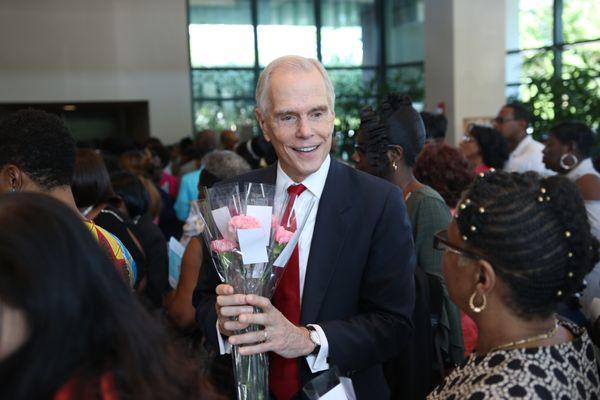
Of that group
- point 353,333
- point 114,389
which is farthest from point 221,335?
point 114,389

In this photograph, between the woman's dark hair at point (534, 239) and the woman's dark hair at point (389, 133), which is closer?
the woman's dark hair at point (534, 239)

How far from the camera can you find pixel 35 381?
0.95 metres

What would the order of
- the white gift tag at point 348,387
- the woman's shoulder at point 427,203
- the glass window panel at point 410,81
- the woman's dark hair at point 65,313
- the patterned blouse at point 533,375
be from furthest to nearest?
the glass window panel at point 410,81, the woman's shoulder at point 427,203, the white gift tag at point 348,387, the patterned blouse at point 533,375, the woman's dark hair at point 65,313

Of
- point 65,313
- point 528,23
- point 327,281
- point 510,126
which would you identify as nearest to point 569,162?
point 510,126

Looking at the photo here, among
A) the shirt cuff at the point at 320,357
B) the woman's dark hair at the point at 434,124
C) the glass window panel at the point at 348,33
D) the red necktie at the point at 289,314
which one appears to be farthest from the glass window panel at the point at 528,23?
the shirt cuff at the point at 320,357

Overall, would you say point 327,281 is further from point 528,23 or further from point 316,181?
point 528,23

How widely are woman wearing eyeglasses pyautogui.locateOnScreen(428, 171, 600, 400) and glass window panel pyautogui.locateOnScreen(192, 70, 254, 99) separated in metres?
13.3

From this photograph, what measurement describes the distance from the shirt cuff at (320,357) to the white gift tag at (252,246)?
30 centimetres

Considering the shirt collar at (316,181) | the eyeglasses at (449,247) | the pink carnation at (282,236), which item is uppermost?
the shirt collar at (316,181)

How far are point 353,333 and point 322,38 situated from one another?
13.8 metres

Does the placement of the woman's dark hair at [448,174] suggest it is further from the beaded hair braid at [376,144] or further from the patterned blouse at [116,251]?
the patterned blouse at [116,251]

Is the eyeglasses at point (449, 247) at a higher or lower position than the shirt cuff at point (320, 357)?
higher

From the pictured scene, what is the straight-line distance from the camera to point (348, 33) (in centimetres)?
1545

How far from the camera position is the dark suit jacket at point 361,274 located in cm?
197
